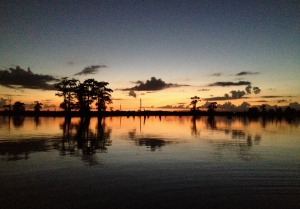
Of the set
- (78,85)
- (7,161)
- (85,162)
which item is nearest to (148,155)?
(85,162)

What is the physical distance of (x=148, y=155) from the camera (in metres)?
19.1

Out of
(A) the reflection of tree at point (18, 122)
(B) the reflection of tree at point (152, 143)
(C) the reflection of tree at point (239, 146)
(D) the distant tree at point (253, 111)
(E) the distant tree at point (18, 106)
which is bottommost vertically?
(C) the reflection of tree at point (239, 146)

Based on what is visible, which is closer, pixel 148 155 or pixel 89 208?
pixel 89 208

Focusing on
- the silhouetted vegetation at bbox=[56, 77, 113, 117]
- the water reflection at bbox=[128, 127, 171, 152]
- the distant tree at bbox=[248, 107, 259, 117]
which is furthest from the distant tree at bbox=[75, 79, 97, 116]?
the distant tree at bbox=[248, 107, 259, 117]

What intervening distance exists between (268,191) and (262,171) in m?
3.78

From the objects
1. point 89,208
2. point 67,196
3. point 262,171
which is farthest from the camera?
point 262,171

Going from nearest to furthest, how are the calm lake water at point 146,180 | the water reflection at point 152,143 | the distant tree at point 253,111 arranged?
the calm lake water at point 146,180, the water reflection at point 152,143, the distant tree at point 253,111

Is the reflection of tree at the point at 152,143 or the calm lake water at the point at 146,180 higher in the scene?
the reflection of tree at the point at 152,143

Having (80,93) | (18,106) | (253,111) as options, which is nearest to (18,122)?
(80,93)

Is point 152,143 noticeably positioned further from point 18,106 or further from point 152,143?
point 18,106

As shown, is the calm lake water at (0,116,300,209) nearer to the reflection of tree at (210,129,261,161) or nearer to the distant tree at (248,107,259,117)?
the reflection of tree at (210,129,261,161)

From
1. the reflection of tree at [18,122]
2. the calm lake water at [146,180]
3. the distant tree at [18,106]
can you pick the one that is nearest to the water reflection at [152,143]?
the calm lake water at [146,180]

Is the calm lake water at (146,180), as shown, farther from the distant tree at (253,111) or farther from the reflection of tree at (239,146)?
the distant tree at (253,111)

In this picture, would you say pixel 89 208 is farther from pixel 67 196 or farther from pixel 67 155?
pixel 67 155
